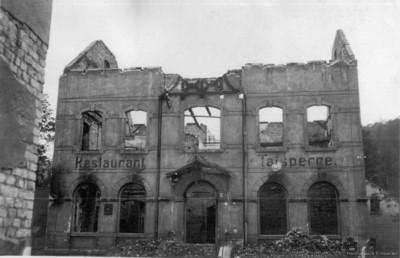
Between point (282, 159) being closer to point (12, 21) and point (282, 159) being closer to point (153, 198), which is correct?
point (153, 198)

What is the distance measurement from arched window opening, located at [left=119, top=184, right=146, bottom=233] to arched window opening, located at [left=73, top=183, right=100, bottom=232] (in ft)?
4.17

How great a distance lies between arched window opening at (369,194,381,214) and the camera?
31.7m

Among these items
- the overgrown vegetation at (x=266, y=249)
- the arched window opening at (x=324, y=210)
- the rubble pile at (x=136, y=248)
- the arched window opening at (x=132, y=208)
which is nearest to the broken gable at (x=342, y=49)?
the arched window opening at (x=324, y=210)

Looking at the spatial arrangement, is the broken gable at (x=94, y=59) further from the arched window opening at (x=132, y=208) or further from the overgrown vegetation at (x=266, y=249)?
the overgrown vegetation at (x=266, y=249)

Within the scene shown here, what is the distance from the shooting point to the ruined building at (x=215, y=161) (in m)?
19.2

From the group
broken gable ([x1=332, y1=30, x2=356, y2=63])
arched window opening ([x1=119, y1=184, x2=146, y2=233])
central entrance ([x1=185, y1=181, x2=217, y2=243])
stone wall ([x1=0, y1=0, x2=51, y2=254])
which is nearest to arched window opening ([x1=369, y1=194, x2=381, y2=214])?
broken gable ([x1=332, y1=30, x2=356, y2=63])

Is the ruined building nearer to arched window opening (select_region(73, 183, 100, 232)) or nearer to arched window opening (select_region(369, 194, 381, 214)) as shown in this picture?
arched window opening (select_region(73, 183, 100, 232))

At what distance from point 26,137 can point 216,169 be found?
38.9 ft

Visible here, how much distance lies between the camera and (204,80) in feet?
68.8

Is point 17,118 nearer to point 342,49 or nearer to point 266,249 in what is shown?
point 266,249

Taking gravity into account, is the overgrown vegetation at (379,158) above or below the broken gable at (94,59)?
below

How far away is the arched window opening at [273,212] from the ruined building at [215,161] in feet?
0.14

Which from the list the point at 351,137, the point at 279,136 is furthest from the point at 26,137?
the point at 279,136

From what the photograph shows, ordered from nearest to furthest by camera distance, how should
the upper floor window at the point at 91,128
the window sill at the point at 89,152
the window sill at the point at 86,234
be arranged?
the window sill at the point at 86,234 < the window sill at the point at 89,152 < the upper floor window at the point at 91,128
